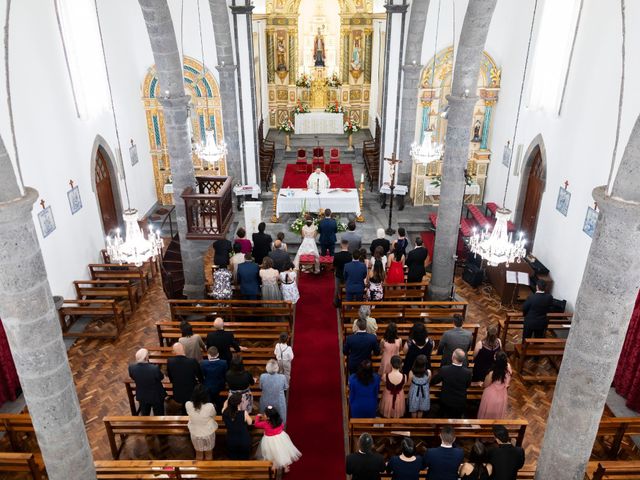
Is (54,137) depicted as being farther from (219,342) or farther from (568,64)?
(568,64)

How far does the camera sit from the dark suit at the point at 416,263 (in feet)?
34.5

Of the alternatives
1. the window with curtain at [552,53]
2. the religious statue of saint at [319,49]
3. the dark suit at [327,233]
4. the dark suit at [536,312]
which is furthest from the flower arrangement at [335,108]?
the dark suit at [536,312]

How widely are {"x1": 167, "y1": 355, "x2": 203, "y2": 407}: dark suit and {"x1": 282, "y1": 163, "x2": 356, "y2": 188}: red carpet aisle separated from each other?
10.8 meters

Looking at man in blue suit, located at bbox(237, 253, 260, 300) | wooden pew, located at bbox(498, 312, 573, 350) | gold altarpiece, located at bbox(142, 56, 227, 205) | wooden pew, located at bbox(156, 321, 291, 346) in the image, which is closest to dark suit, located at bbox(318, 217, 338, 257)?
man in blue suit, located at bbox(237, 253, 260, 300)

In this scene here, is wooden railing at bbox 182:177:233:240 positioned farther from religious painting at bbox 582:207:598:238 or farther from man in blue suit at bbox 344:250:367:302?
religious painting at bbox 582:207:598:238

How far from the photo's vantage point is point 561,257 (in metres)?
11.5

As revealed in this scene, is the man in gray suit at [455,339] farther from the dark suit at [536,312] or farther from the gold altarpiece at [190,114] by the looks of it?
the gold altarpiece at [190,114]

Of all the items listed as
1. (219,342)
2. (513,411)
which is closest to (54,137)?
(219,342)

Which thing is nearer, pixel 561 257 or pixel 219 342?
pixel 219 342

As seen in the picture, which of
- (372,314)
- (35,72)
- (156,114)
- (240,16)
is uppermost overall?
(240,16)

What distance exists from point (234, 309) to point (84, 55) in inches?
301

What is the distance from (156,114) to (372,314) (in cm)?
1036

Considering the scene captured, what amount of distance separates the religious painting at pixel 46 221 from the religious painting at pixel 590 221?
35.2 ft

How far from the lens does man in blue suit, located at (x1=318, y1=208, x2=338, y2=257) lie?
12.1 meters
